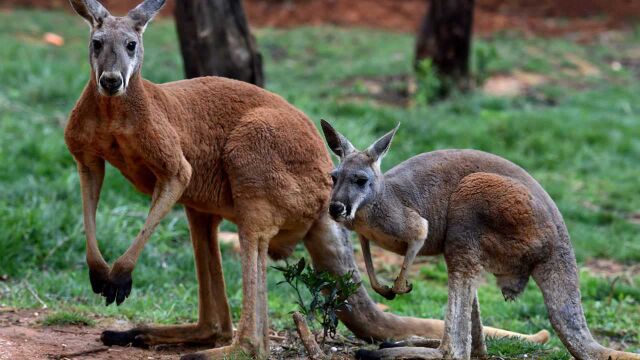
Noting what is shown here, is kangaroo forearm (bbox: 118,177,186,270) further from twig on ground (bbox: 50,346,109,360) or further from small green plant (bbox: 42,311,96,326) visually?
small green plant (bbox: 42,311,96,326)

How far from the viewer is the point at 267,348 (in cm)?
512

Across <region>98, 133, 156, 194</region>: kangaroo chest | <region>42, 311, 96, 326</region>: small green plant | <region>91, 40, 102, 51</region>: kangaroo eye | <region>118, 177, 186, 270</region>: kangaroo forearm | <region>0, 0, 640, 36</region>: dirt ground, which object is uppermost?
<region>0, 0, 640, 36</region>: dirt ground

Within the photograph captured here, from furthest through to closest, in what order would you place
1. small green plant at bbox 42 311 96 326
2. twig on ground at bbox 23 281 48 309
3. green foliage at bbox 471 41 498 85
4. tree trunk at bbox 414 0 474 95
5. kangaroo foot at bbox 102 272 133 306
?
green foliage at bbox 471 41 498 85
tree trunk at bbox 414 0 474 95
twig on ground at bbox 23 281 48 309
small green plant at bbox 42 311 96 326
kangaroo foot at bbox 102 272 133 306

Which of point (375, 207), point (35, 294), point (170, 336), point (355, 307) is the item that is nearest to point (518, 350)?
point (355, 307)

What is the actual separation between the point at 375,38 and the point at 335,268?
35.7 ft

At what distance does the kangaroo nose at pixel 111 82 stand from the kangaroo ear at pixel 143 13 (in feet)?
1.38

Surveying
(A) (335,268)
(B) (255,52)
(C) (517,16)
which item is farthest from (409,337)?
(C) (517,16)

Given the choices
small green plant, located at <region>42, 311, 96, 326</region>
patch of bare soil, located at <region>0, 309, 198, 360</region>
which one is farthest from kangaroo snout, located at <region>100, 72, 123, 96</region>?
small green plant, located at <region>42, 311, 96, 326</region>

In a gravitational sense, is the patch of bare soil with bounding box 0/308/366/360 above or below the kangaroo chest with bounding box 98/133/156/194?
below

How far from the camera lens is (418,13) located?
17906mm

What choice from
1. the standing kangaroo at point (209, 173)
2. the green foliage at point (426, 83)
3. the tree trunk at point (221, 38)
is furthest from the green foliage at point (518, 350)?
the green foliage at point (426, 83)

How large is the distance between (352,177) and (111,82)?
1134mm

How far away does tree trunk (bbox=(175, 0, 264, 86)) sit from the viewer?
8219 millimetres

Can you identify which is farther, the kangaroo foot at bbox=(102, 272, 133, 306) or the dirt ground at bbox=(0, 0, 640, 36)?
the dirt ground at bbox=(0, 0, 640, 36)
